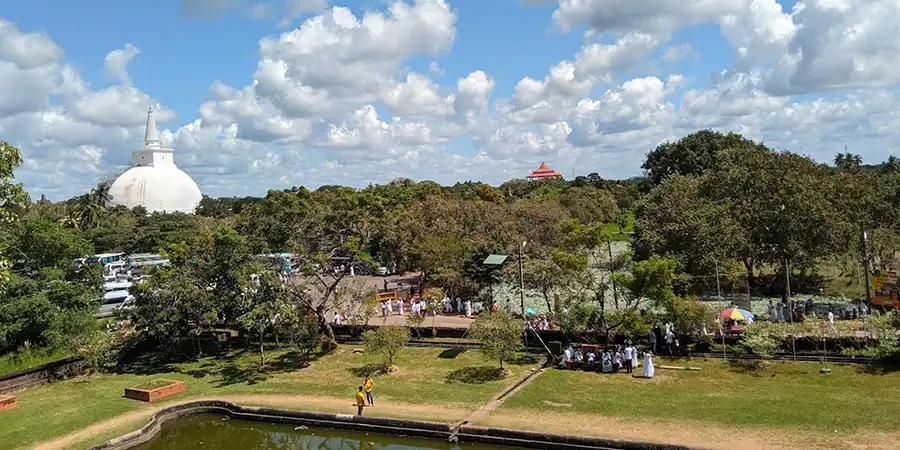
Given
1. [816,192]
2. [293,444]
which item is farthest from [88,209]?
[816,192]

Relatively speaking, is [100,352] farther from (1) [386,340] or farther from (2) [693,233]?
(2) [693,233]

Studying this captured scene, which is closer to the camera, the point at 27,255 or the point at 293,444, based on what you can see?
the point at 293,444

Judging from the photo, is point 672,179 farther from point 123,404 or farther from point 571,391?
point 123,404

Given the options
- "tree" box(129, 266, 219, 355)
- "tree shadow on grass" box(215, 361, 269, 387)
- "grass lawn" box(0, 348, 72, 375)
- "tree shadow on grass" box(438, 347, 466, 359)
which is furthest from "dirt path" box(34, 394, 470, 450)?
"grass lawn" box(0, 348, 72, 375)

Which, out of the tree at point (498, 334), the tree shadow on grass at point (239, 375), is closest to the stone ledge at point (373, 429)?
the tree shadow on grass at point (239, 375)

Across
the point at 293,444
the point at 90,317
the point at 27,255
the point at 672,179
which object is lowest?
the point at 293,444

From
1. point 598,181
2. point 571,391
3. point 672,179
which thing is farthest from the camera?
point 598,181
